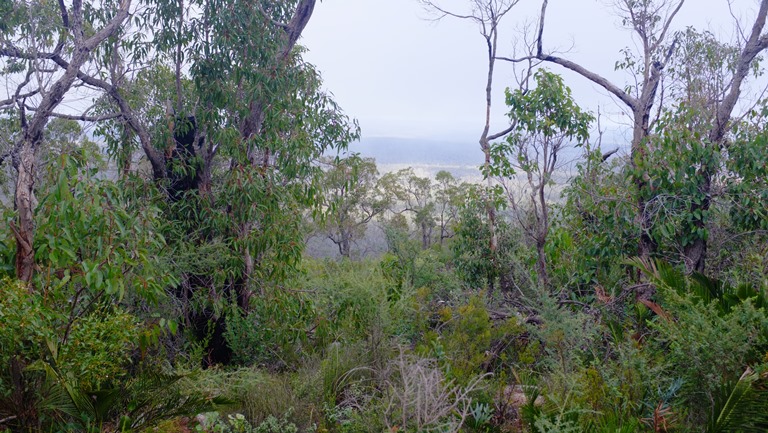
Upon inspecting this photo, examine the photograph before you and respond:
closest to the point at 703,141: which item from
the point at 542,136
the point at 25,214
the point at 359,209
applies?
the point at 542,136

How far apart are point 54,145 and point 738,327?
7.22 m

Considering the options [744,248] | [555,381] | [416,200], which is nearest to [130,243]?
[555,381]

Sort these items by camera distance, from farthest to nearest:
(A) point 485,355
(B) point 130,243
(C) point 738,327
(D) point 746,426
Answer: (A) point 485,355 < (B) point 130,243 < (C) point 738,327 < (D) point 746,426

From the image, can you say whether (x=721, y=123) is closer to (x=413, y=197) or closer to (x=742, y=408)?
(x=742, y=408)

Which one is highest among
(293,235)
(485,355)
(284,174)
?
(284,174)

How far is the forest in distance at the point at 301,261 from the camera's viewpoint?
4145mm

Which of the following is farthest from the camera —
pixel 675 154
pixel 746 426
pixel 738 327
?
pixel 675 154

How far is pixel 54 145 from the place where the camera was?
725 centimetres

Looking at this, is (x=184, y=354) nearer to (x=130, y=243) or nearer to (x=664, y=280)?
(x=130, y=243)

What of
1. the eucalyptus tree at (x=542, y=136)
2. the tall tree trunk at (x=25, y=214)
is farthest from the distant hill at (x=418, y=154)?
the tall tree trunk at (x=25, y=214)


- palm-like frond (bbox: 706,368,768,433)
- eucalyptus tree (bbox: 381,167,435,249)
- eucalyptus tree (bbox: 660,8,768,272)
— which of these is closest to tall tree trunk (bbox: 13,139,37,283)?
palm-like frond (bbox: 706,368,768,433)

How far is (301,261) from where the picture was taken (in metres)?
7.77

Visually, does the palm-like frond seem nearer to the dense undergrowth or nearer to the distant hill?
the dense undergrowth

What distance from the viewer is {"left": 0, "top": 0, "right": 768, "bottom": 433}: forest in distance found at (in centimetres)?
414
